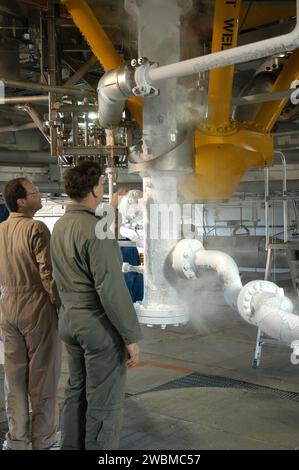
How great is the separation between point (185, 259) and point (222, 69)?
111 centimetres

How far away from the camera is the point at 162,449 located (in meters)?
2.99

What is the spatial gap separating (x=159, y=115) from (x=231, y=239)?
8271 mm

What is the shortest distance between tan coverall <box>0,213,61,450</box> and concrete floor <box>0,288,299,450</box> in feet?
1.87

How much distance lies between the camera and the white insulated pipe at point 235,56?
2.06m

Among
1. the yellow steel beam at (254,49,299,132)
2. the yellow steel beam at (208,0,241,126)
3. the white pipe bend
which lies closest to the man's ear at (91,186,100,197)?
the yellow steel beam at (208,0,241,126)

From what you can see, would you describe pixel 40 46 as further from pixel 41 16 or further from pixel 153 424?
pixel 153 424

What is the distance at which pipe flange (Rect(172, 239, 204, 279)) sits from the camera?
2.74 meters

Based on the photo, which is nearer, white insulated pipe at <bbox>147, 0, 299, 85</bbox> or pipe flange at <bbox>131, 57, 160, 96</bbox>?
white insulated pipe at <bbox>147, 0, 299, 85</bbox>

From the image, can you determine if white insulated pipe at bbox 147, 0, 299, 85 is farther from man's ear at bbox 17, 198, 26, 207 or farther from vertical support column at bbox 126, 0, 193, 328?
man's ear at bbox 17, 198, 26, 207

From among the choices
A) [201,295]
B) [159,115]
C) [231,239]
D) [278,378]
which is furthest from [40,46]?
[231,239]

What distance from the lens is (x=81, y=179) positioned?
8.28 feet

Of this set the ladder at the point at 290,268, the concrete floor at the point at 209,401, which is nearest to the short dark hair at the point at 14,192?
the concrete floor at the point at 209,401

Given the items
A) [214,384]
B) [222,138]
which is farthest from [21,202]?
[214,384]

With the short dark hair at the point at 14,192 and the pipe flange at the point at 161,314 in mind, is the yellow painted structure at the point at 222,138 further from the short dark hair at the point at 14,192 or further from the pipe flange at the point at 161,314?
the short dark hair at the point at 14,192
